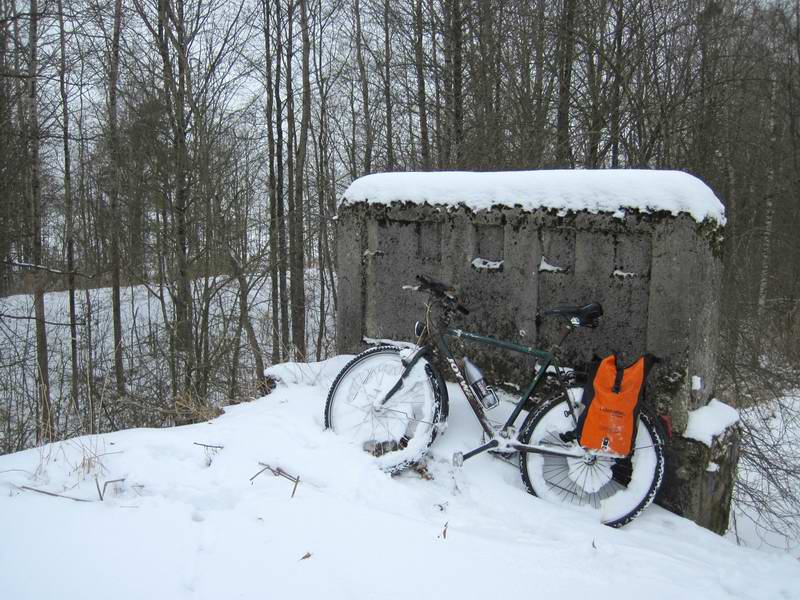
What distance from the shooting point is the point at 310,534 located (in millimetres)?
2479

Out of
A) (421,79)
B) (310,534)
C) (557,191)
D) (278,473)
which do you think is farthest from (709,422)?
(421,79)

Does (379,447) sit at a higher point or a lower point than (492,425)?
lower

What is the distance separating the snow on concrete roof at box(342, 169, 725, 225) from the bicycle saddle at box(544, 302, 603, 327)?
59 cm

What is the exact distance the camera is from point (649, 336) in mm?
3186

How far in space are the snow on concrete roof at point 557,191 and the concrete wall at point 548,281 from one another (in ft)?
0.20

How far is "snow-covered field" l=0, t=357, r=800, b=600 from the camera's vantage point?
217 cm

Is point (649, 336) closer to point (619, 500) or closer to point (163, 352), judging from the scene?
point (619, 500)

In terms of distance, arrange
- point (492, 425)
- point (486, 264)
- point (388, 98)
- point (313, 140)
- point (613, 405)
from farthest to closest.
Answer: point (313, 140), point (388, 98), point (486, 264), point (492, 425), point (613, 405)

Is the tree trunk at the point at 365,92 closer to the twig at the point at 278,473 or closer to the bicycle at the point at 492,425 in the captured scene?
the bicycle at the point at 492,425

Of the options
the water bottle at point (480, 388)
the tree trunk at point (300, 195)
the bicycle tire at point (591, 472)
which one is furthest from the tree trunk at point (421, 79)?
the bicycle tire at point (591, 472)

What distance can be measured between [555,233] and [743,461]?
142 inches

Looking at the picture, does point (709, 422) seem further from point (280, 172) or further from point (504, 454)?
point (280, 172)

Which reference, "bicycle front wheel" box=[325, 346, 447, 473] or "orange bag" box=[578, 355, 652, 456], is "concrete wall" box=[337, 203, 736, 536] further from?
"bicycle front wheel" box=[325, 346, 447, 473]

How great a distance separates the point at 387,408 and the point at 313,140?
16.3 m
